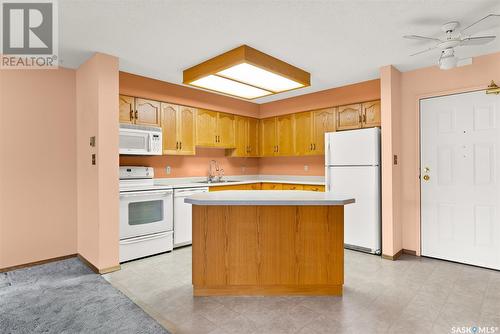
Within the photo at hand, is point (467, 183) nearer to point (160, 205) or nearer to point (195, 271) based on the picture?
point (195, 271)

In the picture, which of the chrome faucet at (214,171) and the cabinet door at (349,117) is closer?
the cabinet door at (349,117)

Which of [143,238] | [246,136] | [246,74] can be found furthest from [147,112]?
[246,136]

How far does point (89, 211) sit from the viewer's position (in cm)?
348

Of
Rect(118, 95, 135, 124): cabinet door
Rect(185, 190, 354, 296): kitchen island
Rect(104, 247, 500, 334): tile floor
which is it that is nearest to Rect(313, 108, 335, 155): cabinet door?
Rect(104, 247, 500, 334): tile floor

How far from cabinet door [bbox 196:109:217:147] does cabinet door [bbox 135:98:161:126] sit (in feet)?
2.55

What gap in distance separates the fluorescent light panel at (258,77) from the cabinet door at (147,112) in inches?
56.9

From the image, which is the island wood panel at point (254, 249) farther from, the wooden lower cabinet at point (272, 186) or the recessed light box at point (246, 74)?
the wooden lower cabinet at point (272, 186)

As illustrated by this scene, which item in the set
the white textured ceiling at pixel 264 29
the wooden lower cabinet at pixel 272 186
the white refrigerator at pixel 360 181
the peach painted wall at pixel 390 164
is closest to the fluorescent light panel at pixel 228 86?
the white textured ceiling at pixel 264 29

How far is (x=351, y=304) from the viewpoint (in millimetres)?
2475

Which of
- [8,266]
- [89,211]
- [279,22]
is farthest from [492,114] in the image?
[8,266]

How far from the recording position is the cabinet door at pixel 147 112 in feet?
13.4

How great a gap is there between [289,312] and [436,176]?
2771mm

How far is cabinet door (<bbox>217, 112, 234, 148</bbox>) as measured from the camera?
5262mm

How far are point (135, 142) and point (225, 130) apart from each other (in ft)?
6.25
